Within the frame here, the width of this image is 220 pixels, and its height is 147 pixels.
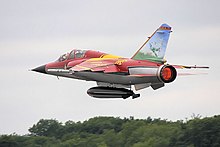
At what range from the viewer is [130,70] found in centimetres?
7962

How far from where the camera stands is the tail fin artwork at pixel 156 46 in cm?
7994

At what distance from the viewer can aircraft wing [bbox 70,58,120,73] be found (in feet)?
263

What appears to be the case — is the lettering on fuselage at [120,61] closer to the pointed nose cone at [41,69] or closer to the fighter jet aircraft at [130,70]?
the fighter jet aircraft at [130,70]

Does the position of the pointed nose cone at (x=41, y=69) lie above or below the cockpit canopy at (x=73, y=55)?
below

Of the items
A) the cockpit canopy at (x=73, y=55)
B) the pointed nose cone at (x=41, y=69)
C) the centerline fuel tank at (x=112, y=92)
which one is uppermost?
the cockpit canopy at (x=73, y=55)

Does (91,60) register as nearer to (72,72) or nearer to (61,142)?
(72,72)

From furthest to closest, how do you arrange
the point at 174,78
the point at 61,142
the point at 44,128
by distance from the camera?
the point at 44,128 < the point at 61,142 < the point at 174,78

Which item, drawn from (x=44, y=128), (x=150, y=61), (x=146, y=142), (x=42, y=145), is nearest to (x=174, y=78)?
(x=150, y=61)

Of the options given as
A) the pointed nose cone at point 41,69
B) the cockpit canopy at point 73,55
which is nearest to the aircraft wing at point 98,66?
the cockpit canopy at point 73,55

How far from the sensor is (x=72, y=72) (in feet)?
267

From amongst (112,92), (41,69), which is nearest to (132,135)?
(41,69)

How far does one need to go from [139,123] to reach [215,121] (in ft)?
35.3

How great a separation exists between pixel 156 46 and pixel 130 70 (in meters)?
2.19

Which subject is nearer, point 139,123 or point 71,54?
point 71,54
